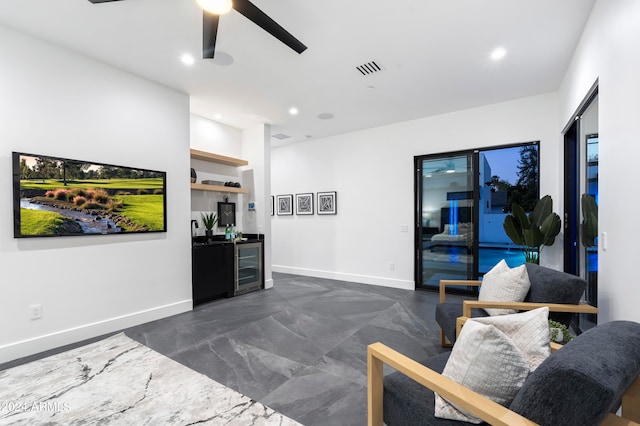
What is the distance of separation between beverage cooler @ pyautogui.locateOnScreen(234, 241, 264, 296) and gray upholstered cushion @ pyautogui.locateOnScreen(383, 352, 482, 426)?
3660mm

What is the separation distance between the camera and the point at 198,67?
129 inches

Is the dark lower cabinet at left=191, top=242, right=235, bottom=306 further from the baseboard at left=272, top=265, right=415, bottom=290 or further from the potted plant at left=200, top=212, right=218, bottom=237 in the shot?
the baseboard at left=272, top=265, right=415, bottom=290

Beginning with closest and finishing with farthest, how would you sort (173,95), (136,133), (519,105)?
(136,133), (173,95), (519,105)

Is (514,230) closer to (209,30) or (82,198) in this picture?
(209,30)

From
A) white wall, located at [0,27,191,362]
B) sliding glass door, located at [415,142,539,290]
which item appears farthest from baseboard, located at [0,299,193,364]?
sliding glass door, located at [415,142,539,290]

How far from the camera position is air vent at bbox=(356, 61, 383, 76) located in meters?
3.23

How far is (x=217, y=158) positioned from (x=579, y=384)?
4858mm

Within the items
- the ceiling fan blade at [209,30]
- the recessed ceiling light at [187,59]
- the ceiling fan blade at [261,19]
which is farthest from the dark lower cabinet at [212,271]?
the ceiling fan blade at [261,19]

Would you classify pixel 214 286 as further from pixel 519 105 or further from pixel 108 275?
pixel 519 105

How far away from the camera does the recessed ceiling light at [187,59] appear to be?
3.05m

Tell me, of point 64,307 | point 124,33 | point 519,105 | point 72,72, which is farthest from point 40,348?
point 519,105

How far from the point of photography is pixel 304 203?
634cm

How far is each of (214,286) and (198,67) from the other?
299 cm

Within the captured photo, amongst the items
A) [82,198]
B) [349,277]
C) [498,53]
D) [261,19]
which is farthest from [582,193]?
[82,198]
